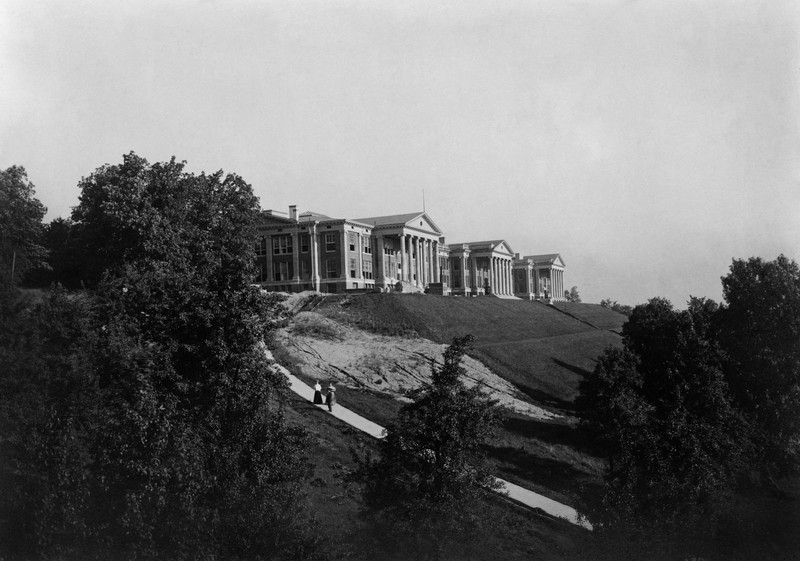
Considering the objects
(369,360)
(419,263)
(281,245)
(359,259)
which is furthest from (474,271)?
(369,360)

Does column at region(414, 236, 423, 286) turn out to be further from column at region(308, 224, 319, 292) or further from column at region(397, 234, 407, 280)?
column at region(308, 224, 319, 292)

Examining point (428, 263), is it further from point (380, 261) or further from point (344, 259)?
point (344, 259)

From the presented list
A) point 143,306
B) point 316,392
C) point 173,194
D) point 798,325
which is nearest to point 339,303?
point 173,194

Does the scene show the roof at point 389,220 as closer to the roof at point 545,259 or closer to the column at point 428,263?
the column at point 428,263

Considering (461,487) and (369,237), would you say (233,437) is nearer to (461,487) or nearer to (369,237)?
(461,487)

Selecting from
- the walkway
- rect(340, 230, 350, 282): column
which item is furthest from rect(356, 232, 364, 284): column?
the walkway

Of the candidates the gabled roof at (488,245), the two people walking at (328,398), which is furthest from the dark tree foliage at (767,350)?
the gabled roof at (488,245)
